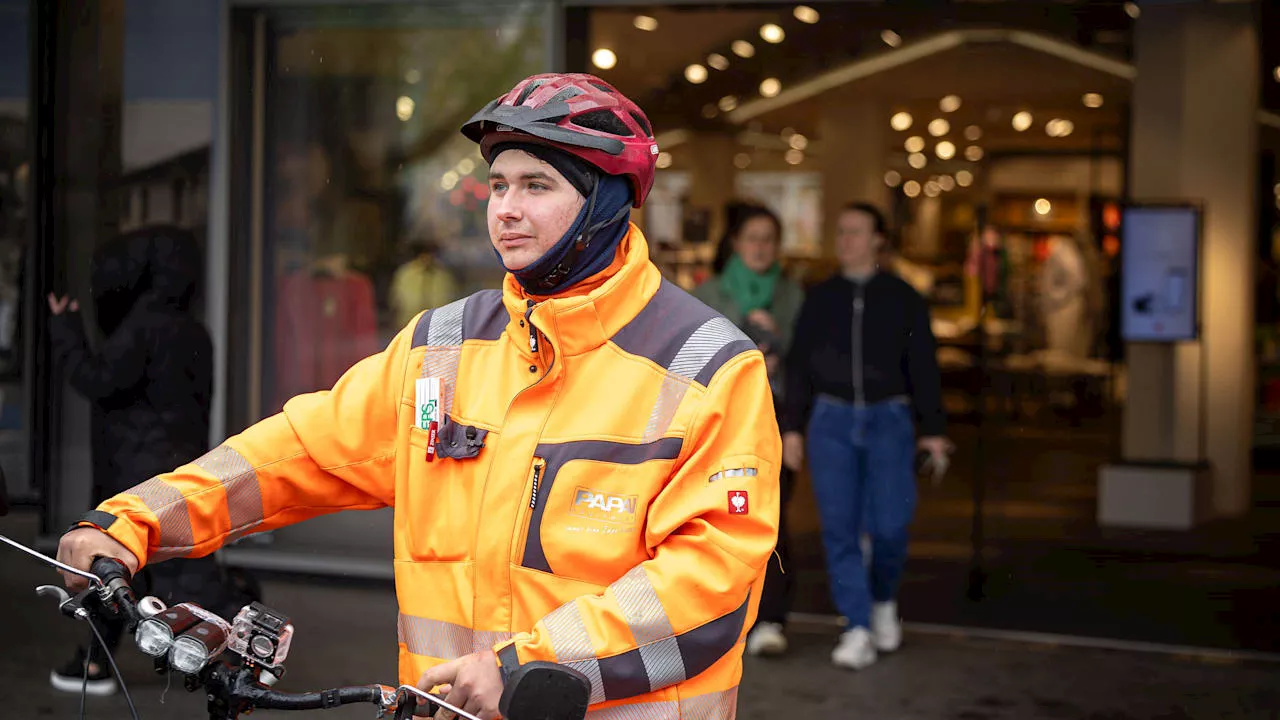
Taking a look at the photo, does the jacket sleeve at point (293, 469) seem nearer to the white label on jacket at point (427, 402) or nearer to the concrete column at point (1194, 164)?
the white label on jacket at point (427, 402)

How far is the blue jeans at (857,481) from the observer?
637 centimetres

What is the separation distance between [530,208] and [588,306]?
17cm

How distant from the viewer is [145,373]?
557 cm

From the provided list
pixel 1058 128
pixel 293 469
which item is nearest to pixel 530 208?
pixel 293 469

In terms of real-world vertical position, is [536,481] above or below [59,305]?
below

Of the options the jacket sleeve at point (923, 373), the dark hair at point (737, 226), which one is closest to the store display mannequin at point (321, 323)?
the dark hair at point (737, 226)

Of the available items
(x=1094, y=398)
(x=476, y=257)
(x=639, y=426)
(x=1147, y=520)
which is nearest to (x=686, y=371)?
(x=639, y=426)

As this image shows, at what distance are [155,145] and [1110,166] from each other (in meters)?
11.4

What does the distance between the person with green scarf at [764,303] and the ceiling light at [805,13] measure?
1.50 metres

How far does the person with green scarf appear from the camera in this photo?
6.48m

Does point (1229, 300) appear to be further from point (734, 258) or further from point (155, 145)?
point (155, 145)

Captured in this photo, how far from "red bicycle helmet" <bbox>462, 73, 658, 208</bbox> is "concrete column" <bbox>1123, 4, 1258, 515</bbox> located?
852 centimetres

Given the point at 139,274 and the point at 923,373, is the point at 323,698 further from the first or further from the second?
the point at 923,373

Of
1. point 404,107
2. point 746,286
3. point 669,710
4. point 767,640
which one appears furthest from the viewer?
point 404,107
